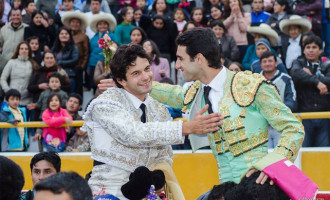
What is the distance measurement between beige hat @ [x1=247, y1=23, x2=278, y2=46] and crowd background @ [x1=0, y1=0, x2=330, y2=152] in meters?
0.02

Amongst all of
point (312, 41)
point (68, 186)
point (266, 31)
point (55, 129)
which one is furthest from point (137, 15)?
point (68, 186)

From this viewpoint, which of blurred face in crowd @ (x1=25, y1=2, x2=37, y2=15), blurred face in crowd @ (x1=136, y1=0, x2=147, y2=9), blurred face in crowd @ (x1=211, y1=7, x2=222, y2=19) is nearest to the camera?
blurred face in crowd @ (x1=211, y1=7, x2=222, y2=19)

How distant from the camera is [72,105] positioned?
8.14 m

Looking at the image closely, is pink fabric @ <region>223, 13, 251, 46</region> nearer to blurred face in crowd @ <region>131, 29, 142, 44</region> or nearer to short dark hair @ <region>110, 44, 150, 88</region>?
blurred face in crowd @ <region>131, 29, 142, 44</region>

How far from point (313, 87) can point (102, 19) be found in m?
3.96

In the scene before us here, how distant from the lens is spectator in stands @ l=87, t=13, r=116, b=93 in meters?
10.1

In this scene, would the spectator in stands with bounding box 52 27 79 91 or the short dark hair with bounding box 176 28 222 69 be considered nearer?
the short dark hair with bounding box 176 28 222 69

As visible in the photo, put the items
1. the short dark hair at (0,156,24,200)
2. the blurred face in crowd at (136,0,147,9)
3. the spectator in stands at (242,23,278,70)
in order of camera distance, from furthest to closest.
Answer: the blurred face in crowd at (136,0,147,9)
the spectator in stands at (242,23,278,70)
the short dark hair at (0,156,24,200)

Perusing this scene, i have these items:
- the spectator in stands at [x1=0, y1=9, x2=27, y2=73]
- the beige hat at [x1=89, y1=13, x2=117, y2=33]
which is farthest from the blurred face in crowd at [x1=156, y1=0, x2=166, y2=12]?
the spectator in stands at [x1=0, y1=9, x2=27, y2=73]

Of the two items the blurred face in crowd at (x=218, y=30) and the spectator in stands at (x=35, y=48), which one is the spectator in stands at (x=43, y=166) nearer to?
the blurred face in crowd at (x=218, y=30)

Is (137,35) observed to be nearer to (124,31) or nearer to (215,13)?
(124,31)

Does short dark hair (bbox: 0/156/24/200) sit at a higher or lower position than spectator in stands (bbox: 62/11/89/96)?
lower

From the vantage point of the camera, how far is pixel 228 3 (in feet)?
34.3

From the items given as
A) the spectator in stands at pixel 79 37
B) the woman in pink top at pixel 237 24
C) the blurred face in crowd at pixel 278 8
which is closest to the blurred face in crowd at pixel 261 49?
the woman in pink top at pixel 237 24
